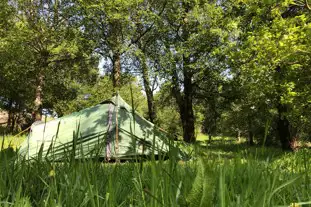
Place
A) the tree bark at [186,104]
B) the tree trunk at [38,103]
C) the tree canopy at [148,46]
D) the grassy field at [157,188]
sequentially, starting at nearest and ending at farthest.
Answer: the grassy field at [157,188]
the tree canopy at [148,46]
the tree trunk at [38,103]
the tree bark at [186,104]

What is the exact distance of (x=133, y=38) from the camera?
1970cm

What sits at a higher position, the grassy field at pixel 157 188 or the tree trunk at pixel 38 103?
the tree trunk at pixel 38 103

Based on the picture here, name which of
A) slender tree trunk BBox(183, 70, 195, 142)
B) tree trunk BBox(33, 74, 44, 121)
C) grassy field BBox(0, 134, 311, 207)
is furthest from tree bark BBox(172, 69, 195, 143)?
grassy field BBox(0, 134, 311, 207)

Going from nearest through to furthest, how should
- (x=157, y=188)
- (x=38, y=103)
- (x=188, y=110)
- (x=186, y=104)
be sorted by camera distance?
(x=157, y=188) → (x=38, y=103) → (x=188, y=110) → (x=186, y=104)

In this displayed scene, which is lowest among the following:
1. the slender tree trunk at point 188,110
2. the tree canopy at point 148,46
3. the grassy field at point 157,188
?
the grassy field at point 157,188

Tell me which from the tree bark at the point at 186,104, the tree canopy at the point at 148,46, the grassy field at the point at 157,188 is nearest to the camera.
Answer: the grassy field at the point at 157,188

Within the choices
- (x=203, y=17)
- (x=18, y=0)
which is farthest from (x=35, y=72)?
(x=203, y=17)

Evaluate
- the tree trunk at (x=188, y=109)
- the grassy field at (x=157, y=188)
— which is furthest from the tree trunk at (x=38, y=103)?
the grassy field at (x=157, y=188)

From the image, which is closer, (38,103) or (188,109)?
(38,103)

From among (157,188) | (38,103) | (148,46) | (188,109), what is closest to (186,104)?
(188,109)

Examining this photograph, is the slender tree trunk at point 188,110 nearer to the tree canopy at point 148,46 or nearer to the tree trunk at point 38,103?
the tree canopy at point 148,46

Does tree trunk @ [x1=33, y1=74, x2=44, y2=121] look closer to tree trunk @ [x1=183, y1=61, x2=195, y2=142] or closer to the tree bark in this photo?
the tree bark

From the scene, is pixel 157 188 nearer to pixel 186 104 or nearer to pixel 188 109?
pixel 188 109

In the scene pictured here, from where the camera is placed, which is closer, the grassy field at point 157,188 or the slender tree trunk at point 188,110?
the grassy field at point 157,188
